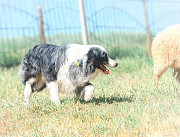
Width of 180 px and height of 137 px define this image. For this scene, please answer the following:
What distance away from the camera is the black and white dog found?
5477 millimetres

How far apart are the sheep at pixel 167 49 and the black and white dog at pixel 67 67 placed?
66.5 inches

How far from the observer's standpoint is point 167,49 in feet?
21.9

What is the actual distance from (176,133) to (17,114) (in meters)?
2.96

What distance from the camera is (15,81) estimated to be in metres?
8.52

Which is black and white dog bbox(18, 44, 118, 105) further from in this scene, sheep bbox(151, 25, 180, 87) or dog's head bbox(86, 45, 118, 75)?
sheep bbox(151, 25, 180, 87)

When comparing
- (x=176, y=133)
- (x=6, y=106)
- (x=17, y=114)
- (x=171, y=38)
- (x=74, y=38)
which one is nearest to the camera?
(x=176, y=133)

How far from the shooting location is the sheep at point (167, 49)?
21.7 ft

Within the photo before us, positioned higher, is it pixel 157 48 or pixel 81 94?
pixel 157 48

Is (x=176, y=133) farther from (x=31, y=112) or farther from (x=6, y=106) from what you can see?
(x=6, y=106)

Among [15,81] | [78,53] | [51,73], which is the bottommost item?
[15,81]

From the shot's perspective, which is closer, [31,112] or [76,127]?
[76,127]

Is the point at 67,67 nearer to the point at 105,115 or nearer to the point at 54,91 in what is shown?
the point at 54,91

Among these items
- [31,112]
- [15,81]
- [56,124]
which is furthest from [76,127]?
[15,81]

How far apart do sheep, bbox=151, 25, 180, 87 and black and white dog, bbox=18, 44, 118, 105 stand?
1.69 metres
